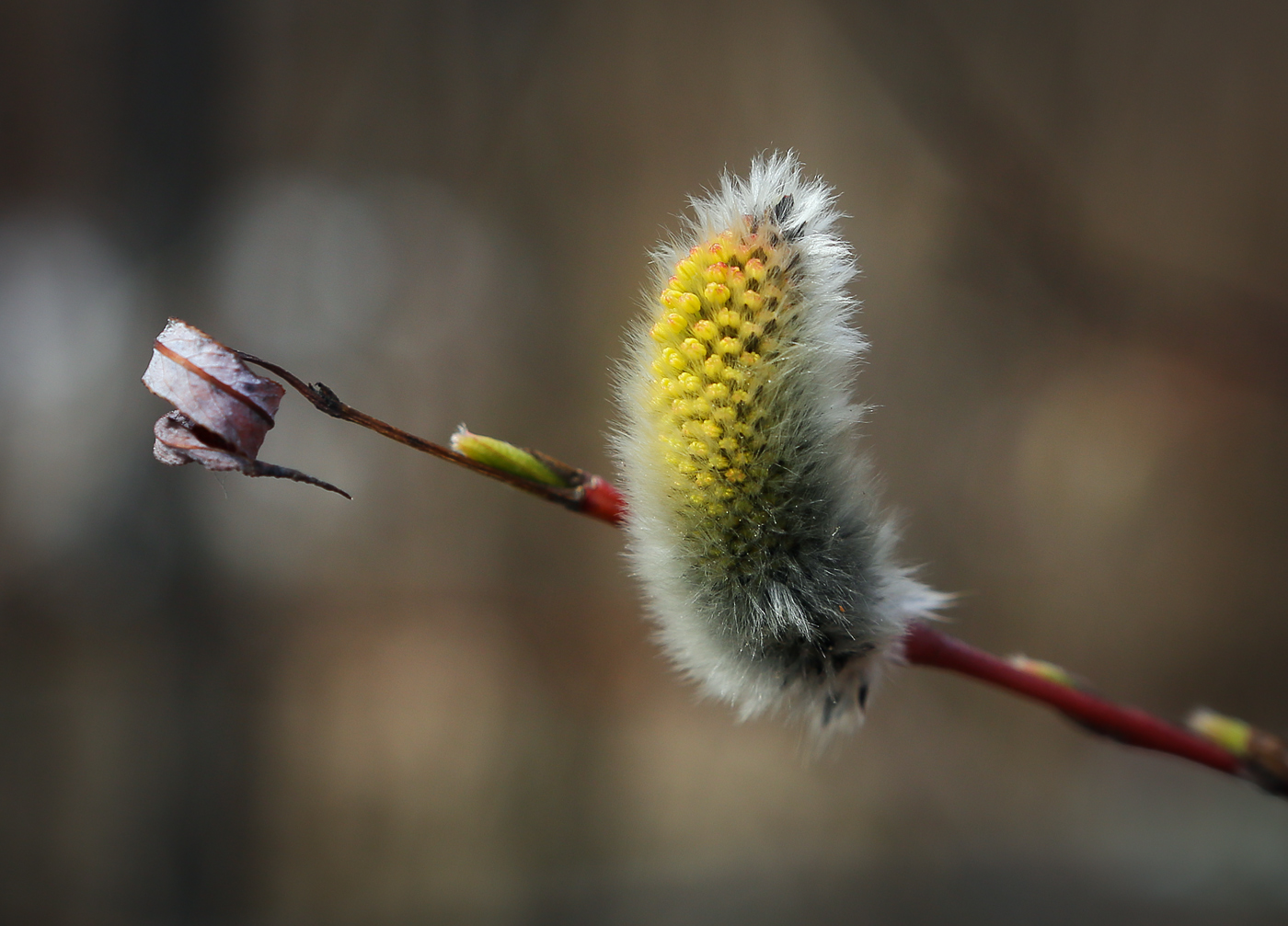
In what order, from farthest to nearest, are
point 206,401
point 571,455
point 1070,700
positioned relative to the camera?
point 571,455 → point 1070,700 → point 206,401

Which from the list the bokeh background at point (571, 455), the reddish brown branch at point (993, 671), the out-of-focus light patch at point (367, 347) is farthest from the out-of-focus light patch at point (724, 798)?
the reddish brown branch at point (993, 671)

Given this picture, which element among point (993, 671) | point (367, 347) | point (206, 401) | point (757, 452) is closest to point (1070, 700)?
point (993, 671)

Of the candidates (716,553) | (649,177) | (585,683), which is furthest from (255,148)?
(716,553)

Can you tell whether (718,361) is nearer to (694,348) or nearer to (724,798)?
(694,348)

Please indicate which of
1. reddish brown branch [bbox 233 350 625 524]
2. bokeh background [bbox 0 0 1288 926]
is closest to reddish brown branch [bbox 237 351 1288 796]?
reddish brown branch [bbox 233 350 625 524]

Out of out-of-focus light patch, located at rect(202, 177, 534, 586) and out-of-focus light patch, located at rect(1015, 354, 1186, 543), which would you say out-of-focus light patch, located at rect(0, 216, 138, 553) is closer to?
out-of-focus light patch, located at rect(202, 177, 534, 586)

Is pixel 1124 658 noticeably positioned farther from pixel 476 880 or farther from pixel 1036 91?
pixel 476 880
